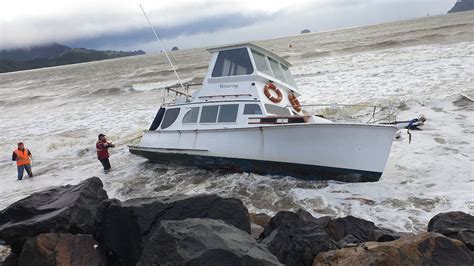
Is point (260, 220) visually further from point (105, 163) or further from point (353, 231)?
point (105, 163)

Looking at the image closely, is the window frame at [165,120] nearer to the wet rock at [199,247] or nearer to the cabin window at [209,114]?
the cabin window at [209,114]

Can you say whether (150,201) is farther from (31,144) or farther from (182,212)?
(31,144)

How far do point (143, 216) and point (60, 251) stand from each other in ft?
3.59

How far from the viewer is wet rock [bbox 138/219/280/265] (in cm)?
365

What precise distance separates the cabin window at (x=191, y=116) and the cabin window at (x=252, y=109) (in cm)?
172

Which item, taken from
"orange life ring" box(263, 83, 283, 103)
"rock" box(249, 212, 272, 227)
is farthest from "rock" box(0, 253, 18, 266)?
"orange life ring" box(263, 83, 283, 103)

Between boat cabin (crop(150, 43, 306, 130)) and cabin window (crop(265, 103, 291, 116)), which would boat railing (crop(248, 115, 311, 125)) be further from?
cabin window (crop(265, 103, 291, 116))

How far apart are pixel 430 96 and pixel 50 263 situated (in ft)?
58.4

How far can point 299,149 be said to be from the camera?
9.55m

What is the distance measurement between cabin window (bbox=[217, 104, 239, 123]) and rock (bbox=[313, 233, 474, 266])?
262 inches

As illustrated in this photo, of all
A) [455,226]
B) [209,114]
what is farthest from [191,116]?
[455,226]

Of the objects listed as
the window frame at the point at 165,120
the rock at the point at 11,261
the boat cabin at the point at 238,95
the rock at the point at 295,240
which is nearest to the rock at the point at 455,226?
the rock at the point at 295,240

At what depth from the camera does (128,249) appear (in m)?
5.18

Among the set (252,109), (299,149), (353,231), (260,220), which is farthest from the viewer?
(252,109)
